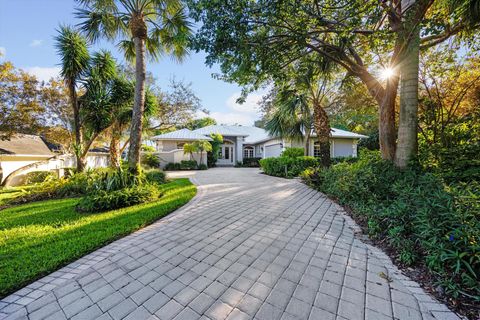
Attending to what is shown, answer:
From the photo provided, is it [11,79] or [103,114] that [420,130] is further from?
[11,79]

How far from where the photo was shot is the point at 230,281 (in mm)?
2230

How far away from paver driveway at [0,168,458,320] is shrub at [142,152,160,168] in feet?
47.4

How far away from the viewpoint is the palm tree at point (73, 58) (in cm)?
800

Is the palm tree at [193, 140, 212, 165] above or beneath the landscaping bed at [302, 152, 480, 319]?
above

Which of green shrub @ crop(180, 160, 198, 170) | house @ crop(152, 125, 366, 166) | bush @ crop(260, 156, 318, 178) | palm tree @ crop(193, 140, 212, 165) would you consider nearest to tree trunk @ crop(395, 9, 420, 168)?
bush @ crop(260, 156, 318, 178)

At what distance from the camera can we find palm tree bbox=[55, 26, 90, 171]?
800 centimetres

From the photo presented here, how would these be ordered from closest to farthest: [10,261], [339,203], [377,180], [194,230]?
[10,261] → [194,230] → [377,180] → [339,203]

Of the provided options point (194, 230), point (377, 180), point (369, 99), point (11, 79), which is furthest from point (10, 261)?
point (369, 99)

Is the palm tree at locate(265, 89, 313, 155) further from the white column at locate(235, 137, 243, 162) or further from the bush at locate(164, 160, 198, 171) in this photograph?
the white column at locate(235, 137, 243, 162)

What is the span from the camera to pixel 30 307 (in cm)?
188

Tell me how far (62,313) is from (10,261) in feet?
5.96

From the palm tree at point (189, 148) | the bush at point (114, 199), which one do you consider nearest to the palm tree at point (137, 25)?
the bush at point (114, 199)

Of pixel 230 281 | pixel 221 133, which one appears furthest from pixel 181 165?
pixel 230 281

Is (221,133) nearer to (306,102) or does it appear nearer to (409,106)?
(306,102)
